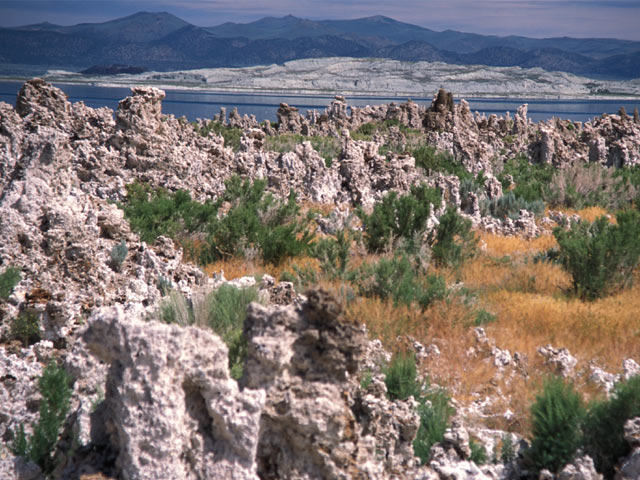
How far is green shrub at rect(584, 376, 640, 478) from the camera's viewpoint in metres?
3.09

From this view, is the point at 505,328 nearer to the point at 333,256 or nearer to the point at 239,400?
the point at 333,256

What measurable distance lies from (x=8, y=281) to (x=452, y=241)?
4993mm

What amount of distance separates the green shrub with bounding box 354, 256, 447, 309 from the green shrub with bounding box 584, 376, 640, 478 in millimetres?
2233

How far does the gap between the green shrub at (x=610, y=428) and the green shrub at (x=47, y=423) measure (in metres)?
2.91

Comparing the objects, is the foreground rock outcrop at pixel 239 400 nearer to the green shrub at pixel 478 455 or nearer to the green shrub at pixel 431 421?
the green shrub at pixel 431 421

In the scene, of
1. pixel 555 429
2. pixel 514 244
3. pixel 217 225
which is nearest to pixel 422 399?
pixel 555 429

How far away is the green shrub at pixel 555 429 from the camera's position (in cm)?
307

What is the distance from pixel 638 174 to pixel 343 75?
497 feet

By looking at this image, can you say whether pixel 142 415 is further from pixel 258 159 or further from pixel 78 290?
pixel 258 159

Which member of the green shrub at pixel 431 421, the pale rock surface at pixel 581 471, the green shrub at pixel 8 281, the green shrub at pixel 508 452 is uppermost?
the green shrub at pixel 8 281

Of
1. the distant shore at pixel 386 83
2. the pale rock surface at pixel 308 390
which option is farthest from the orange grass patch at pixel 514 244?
the distant shore at pixel 386 83

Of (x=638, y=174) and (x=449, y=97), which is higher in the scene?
(x=449, y=97)

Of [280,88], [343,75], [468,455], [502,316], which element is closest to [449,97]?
[502,316]

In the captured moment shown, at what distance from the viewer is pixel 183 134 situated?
1241 cm
